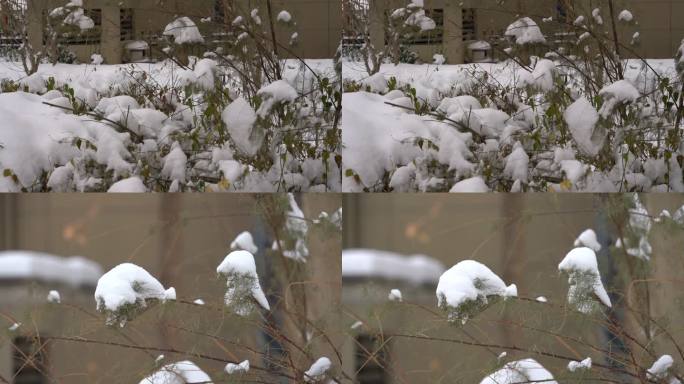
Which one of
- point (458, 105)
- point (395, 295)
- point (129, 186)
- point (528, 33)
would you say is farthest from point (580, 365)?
point (129, 186)

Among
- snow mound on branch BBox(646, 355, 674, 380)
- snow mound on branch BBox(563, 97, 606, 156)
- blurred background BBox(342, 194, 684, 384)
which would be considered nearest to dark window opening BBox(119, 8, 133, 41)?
blurred background BBox(342, 194, 684, 384)

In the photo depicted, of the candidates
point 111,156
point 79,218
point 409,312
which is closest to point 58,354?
point 79,218

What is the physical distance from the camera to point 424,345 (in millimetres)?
2561

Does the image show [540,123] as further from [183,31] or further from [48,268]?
[48,268]

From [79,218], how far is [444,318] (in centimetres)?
107

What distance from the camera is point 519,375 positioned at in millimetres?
2543

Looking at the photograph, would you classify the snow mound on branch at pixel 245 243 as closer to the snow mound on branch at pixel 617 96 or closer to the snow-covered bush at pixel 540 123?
the snow-covered bush at pixel 540 123

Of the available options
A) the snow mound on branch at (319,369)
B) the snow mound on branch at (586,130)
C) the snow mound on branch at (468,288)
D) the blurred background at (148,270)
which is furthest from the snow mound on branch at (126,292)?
the snow mound on branch at (586,130)

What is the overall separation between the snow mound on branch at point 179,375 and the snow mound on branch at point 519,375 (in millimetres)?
811

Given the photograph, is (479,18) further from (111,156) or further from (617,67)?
(111,156)

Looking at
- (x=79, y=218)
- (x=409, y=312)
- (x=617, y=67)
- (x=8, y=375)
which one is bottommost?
(x=8, y=375)

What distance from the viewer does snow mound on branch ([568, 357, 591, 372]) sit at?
254 cm

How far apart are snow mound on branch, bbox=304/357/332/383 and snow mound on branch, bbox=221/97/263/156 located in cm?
61

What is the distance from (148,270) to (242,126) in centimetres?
49
